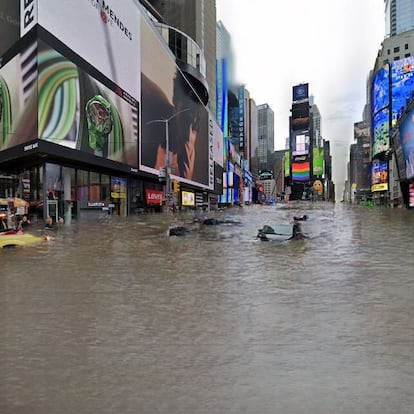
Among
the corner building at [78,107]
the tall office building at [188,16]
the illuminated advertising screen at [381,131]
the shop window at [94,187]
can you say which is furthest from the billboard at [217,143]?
the shop window at [94,187]

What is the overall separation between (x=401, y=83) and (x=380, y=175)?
30.1m

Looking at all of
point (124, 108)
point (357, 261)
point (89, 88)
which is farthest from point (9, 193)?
point (357, 261)

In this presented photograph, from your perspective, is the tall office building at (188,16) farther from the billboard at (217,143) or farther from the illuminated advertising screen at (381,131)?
the illuminated advertising screen at (381,131)

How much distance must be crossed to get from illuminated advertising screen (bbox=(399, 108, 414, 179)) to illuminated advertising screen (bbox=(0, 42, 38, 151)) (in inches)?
2128

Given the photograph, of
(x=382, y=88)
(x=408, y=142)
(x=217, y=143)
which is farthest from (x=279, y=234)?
(x=382, y=88)

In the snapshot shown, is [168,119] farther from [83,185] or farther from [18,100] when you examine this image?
[18,100]

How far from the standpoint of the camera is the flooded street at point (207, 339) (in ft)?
12.7

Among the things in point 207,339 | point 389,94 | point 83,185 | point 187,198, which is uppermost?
point 389,94

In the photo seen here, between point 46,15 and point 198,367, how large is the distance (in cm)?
3680

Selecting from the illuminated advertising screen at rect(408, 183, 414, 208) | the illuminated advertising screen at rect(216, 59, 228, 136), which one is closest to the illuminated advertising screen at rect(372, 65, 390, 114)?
the illuminated advertising screen at rect(216, 59, 228, 136)

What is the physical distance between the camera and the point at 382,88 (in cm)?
12850

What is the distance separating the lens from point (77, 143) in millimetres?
38125

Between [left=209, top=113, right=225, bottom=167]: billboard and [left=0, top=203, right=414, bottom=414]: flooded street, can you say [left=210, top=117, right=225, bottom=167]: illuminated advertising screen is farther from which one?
[left=0, top=203, right=414, bottom=414]: flooded street

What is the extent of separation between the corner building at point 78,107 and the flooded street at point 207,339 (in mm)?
26763
